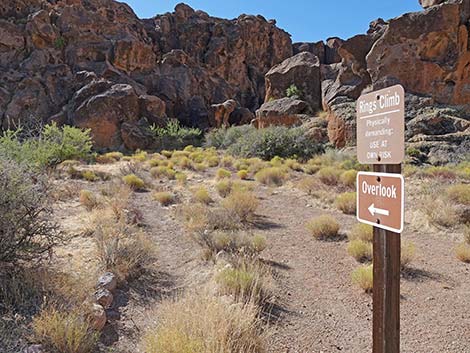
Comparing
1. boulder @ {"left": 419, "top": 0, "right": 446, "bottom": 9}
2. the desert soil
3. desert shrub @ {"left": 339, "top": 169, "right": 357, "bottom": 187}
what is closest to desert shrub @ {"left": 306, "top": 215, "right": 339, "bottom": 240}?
the desert soil

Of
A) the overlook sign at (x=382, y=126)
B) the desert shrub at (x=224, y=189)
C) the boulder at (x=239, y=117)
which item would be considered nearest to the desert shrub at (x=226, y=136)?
the boulder at (x=239, y=117)

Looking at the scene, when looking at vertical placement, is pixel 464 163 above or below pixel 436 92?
below

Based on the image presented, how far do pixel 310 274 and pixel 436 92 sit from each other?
1596 cm

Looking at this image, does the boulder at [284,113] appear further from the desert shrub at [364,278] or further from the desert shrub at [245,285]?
the desert shrub at [245,285]

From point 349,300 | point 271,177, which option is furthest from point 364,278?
point 271,177

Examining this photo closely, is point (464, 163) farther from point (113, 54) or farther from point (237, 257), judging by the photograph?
point (113, 54)

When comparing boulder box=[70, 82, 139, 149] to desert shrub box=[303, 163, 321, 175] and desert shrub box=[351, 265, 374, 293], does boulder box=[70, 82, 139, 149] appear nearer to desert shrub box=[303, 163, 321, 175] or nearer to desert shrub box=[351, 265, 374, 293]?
desert shrub box=[303, 163, 321, 175]

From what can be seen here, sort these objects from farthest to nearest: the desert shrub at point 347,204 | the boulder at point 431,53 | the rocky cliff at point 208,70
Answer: the rocky cliff at point 208,70
the boulder at point 431,53
the desert shrub at point 347,204

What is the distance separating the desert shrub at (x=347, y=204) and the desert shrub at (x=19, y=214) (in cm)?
702

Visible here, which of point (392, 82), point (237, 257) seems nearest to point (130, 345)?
point (237, 257)

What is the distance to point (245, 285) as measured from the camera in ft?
13.3

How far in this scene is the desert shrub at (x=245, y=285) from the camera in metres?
3.93

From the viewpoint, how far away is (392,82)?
17609mm

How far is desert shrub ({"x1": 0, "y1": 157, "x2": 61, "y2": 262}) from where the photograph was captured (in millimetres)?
4043
